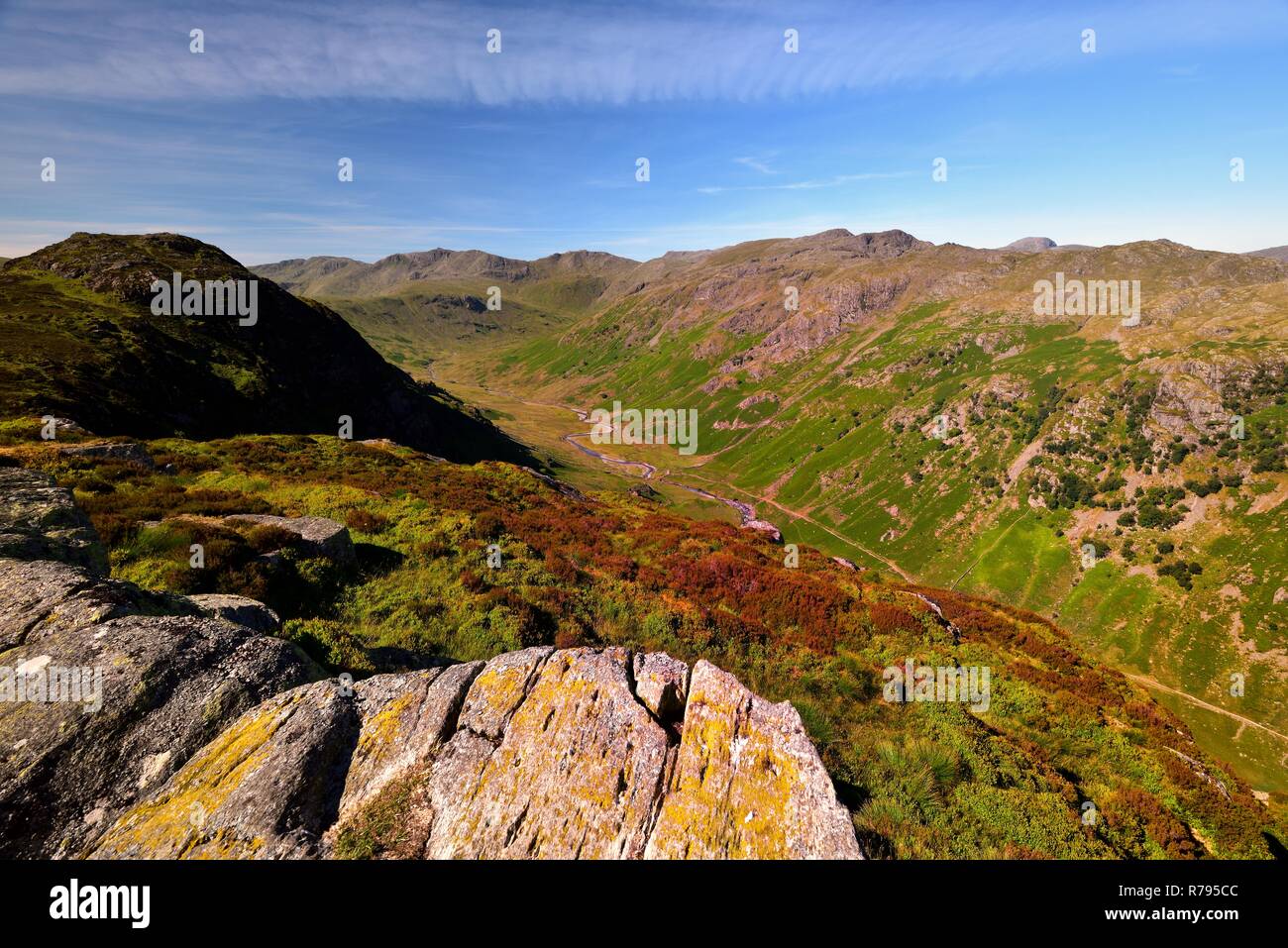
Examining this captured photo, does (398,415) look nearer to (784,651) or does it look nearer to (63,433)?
(63,433)

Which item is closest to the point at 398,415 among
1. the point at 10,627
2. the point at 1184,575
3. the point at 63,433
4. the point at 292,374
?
the point at 292,374

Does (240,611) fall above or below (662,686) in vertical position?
above

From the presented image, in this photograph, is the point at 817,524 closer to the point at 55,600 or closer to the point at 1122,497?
the point at 1122,497

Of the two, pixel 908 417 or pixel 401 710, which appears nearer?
pixel 401 710

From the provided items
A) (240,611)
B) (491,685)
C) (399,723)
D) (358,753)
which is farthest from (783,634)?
(240,611)

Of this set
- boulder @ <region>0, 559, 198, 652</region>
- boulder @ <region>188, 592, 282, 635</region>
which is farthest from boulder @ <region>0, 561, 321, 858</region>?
boulder @ <region>188, 592, 282, 635</region>

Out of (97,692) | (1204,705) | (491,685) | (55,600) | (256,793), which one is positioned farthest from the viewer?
(1204,705)
